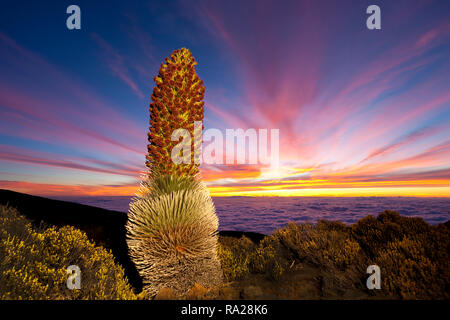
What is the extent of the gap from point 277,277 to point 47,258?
5.58m

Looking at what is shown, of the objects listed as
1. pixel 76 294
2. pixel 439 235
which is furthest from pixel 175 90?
pixel 439 235

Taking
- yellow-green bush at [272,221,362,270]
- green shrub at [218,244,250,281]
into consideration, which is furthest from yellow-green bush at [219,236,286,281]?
yellow-green bush at [272,221,362,270]

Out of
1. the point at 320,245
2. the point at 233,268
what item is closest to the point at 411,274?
the point at 320,245

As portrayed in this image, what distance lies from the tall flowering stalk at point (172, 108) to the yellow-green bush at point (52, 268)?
266cm

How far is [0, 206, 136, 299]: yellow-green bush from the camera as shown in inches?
180

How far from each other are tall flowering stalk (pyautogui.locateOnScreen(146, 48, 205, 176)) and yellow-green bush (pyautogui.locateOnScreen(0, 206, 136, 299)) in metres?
2.66

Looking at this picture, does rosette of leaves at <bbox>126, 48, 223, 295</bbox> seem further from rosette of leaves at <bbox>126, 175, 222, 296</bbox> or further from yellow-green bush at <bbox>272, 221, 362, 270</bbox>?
yellow-green bush at <bbox>272, 221, 362, 270</bbox>

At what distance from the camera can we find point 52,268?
18.6 ft

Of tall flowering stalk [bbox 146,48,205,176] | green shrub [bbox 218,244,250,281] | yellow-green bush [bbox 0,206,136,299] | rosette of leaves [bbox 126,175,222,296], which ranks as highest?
tall flowering stalk [bbox 146,48,205,176]

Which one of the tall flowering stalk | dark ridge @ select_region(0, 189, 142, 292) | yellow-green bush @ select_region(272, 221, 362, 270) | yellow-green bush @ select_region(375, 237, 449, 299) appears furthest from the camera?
dark ridge @ select_region(0, 189, 142, 292)

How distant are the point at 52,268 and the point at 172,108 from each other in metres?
4.69

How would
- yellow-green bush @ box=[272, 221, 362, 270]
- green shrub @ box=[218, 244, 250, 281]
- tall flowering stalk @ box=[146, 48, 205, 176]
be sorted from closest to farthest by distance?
tall flowering stalk @ box=[146, 48, 205, 176] < yellow-green bush @ box=[272, 221, 362, 270] < green shrub @ box=[218, 244, 250, 281]

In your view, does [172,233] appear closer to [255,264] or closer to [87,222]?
[255,264]

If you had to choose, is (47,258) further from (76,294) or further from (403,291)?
(403,291)
